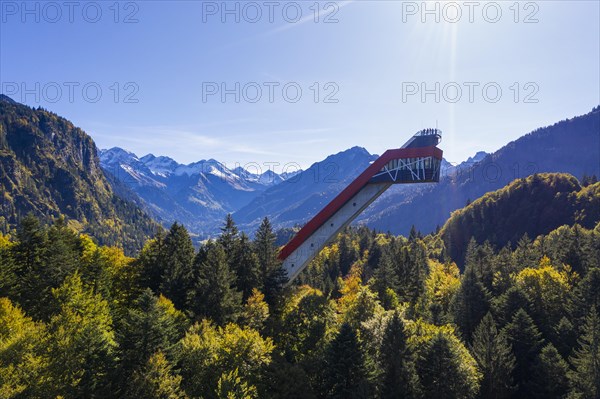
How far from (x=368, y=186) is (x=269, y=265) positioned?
18.1 metres

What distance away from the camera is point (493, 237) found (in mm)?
150625

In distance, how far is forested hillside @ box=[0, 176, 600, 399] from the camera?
2950 centimetres

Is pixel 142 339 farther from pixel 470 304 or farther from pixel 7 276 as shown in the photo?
pixel 470 304

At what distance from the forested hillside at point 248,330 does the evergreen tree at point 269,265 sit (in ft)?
0.45

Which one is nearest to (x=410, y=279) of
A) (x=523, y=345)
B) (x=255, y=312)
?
(x=523, y=345)

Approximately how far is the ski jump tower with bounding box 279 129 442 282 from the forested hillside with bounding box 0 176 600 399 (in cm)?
565

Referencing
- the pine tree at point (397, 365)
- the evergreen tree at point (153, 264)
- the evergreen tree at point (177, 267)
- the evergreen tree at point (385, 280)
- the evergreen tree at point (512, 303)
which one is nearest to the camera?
the pine tree at point (397, 365)

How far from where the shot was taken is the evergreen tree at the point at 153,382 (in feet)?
90.0

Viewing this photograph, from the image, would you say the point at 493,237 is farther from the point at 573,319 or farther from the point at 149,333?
the point at 149,333

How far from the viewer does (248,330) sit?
3597cm

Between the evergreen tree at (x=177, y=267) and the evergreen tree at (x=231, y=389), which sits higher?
the evergreen tree at (x=177, y=267)

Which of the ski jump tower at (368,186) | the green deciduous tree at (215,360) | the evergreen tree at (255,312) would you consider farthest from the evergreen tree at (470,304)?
the green deciduous tree at (215,360)

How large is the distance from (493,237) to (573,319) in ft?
341

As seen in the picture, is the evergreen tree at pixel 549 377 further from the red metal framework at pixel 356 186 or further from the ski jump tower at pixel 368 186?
the red metal framework at pixel 356 186
